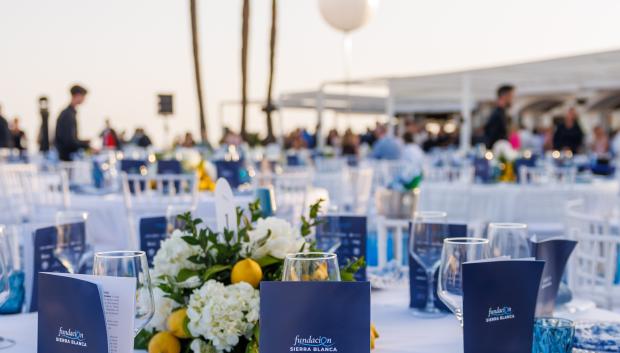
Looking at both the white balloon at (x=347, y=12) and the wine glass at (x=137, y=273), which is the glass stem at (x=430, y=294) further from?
the white balloon at (x=347, y=12)

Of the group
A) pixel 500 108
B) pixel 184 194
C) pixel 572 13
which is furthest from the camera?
pixel 572 13

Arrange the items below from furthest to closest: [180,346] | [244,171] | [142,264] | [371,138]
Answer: [371,138], [244,171], [180,346], [142,264]

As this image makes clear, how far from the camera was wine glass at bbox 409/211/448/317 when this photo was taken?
2.14 meters

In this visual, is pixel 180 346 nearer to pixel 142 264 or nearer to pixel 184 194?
pixel 142 264

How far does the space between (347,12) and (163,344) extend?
23.4 ft

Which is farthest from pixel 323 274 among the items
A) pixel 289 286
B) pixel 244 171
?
pixel 244 171

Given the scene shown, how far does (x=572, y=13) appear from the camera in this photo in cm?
1303

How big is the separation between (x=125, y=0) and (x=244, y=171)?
799 centimetres

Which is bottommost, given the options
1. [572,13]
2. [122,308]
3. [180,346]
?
[180,346]

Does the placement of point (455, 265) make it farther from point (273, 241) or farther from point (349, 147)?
point (349, 147)

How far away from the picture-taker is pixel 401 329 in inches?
77.1

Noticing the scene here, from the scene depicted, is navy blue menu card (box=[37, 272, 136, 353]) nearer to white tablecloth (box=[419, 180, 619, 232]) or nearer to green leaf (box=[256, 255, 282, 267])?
green leaf (box=[256, 255, 282, 267])

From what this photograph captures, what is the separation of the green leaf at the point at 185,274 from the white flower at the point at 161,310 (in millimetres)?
46

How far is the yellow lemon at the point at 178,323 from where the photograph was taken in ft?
5.25
